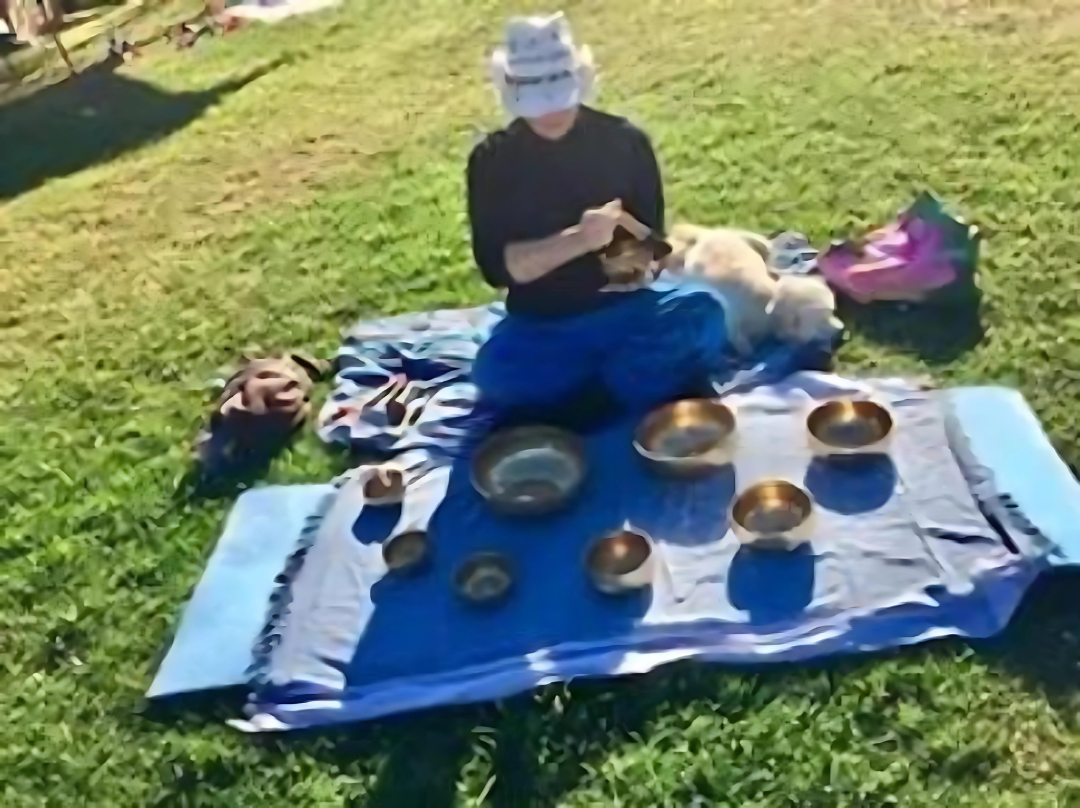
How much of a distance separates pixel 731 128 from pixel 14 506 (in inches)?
113

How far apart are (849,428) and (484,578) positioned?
0.94 m

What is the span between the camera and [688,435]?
3021mm

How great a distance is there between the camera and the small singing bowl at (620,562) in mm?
2632

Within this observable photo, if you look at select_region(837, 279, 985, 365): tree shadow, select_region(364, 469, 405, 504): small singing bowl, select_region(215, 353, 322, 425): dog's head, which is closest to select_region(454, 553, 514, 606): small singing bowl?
select_region(364, 469, 405, 504): small singing bowl

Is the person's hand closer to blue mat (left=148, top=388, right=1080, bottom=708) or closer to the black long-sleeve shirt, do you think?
the black long-sleeve shirt

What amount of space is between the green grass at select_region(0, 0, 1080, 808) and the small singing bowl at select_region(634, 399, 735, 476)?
1.64 ft

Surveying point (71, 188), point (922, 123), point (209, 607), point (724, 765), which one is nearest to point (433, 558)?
point (209, 607)

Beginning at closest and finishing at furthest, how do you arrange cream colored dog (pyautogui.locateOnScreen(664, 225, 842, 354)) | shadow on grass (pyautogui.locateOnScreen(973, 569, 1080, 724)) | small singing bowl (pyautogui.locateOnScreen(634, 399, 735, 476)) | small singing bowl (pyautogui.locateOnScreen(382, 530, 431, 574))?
shadow on grass (pyautogui.locateOnScreen(973, 569, 1080, 724))
small singing bowl (pyautogui.locateOnScreen(382, 530, 431, 574))
small singing bowl (pyautogui.locateOnScreen(634, 399, 735, 476))
cream colored dog (pyautogui.locateOnScreen(664, 225, 842, 354))

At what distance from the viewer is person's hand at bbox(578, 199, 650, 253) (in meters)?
3.02

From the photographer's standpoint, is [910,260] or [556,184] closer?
[556,184]

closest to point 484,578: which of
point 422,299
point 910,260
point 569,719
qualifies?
point 569,719

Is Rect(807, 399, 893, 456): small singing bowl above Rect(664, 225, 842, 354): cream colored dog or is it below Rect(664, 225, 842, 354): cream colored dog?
below

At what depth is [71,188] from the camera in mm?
5633

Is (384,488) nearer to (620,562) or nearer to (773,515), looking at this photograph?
(620,562)
